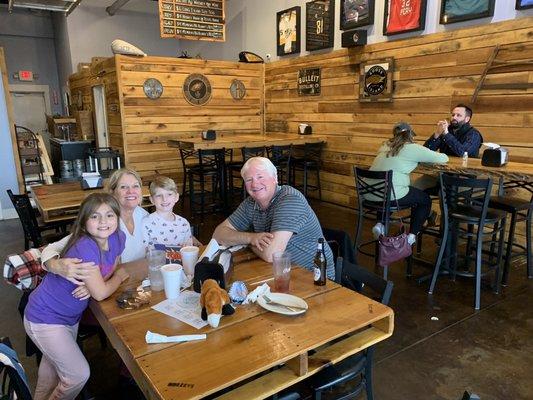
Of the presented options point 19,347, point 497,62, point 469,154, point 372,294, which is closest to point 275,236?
point 372,294

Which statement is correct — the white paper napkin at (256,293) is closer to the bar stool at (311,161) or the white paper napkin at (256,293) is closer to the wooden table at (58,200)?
the wooden table at (58,200)

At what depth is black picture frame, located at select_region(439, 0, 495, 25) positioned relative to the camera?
4121 millimetres

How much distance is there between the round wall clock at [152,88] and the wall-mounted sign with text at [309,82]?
2270 mm

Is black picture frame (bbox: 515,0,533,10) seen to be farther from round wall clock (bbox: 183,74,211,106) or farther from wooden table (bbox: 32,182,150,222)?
round wall clock (bbox: 183,74,211,106)

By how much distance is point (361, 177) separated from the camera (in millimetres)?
3672

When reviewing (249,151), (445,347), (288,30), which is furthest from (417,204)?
(288,30)

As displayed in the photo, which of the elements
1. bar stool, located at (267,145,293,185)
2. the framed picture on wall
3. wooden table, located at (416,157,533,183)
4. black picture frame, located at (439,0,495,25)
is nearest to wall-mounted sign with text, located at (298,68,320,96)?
bar stool, located at (267,145,293,185)

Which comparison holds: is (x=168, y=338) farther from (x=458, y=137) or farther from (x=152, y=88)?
(x=152, y=88)

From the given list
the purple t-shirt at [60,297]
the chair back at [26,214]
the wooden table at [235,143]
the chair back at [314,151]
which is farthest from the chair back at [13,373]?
the chair back at [314,151]

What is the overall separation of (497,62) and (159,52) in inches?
318

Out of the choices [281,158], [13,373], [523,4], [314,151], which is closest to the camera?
[13,373]

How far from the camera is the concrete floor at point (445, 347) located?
2.21 m

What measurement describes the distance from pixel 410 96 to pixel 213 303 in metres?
4.56

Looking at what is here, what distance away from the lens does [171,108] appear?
664 cm
